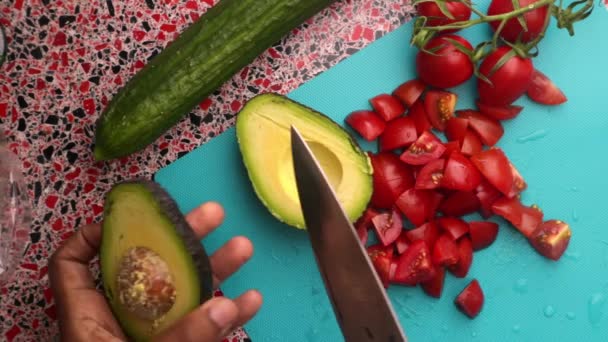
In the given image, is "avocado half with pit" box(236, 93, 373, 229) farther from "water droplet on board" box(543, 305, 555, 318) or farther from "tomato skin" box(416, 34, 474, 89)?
"water droplet on board" box(543, 305, 555, 318)

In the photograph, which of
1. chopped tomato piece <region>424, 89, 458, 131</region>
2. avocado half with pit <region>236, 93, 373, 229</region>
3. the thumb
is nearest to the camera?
the thumb

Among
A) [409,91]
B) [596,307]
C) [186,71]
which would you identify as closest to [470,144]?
[409,91]

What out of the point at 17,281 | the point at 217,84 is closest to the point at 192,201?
the point at 217,84

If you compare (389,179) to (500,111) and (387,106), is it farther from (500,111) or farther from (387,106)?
(500,111)

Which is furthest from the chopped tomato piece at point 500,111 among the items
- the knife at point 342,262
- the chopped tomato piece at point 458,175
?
the knife at point 342,262

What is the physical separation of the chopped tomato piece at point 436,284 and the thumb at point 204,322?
18.3 inches

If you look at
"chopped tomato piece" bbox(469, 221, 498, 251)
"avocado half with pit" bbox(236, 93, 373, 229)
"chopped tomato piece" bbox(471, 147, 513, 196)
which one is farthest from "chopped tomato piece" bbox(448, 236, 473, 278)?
"avocado half with pit" bbox(236, 93, 373, 229)

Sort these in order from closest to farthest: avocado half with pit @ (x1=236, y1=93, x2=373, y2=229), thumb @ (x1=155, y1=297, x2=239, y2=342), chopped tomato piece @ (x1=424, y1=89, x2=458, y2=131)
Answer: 1. thumb @ (x1=155, y1=297, x2=239, y2=342)
2. avocado half with pit @ (x1=236, y1=93, x2=373, y2=229)
3. chopped tomato piece @ (x1=424, y1=89, x2=458, y2=131)

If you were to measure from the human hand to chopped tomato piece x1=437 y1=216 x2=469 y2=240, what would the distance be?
1.18 ft

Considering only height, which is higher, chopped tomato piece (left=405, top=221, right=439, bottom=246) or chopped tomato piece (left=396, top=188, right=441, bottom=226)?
chopped tomato piece (left=396, top=188, right=441, bottom=226)

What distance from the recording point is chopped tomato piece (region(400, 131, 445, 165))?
1.20 meters

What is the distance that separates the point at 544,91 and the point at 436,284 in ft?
1.32

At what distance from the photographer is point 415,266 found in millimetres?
1178

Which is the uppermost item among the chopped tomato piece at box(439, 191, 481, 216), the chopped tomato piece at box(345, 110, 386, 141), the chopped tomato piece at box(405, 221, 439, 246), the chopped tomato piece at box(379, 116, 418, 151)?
the chopped tomato piece at box(345, 110, 386, 141)
